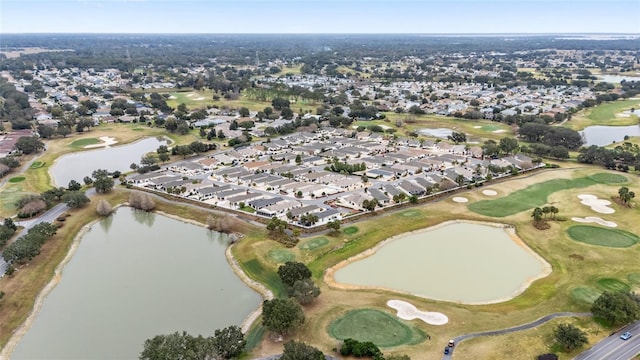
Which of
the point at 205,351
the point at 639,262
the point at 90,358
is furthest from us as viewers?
the point at 639,262

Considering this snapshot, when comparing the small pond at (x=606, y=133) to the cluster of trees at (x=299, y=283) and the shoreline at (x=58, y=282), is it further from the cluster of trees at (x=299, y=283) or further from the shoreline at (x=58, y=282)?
the shoreline at (x=58, y=282)

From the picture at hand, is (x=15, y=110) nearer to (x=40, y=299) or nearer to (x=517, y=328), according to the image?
(x=40, y=299)

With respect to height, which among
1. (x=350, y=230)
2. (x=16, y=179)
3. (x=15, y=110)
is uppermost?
(x=15, y=110)

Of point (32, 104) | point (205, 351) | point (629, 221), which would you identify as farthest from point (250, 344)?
point (32, 104)

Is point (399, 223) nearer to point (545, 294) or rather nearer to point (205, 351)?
point (545, 294)

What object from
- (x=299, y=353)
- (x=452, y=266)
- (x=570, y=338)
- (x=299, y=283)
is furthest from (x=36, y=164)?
(x=570, y=338)

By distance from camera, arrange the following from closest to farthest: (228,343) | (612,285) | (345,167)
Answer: (228,343) < (612,285) < (345,167)

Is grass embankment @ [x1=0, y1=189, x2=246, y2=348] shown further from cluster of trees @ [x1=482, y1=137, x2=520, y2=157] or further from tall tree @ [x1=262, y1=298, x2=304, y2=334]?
cluster of trees @ [x1=482, y1=137, x2=520, y2=157]
